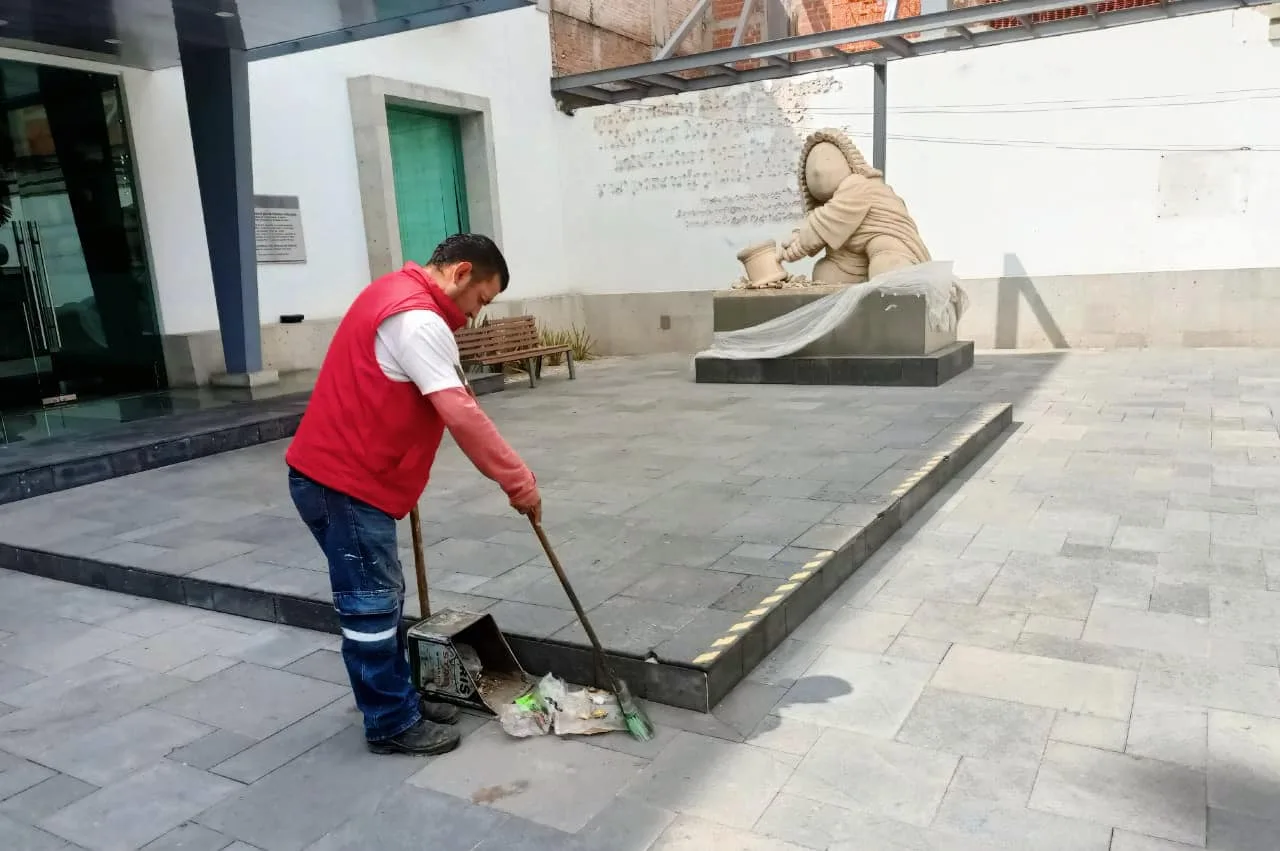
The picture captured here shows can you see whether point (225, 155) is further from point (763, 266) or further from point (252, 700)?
point (252, 700)

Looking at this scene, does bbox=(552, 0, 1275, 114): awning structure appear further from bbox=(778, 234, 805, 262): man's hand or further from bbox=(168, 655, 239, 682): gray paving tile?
bbox=(168, 655, 239, 682): gray paving tile

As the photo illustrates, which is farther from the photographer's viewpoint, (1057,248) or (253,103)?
(1057,248)

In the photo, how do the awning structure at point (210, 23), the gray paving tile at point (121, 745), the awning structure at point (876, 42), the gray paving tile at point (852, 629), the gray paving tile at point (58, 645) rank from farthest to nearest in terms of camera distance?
the awning structure at point (876, 42), the awning structure at point (210, 23), the gray paving tile at point (58, 645), the gray paving tile at point (852, 629), the gray paving tile at point (121, 745)

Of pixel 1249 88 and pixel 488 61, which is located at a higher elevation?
pixel 488 61

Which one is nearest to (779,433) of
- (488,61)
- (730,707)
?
(730,707)

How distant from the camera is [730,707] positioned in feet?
9.19

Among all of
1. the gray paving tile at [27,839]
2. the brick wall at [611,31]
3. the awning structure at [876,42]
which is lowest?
the gray paving tile at [27,839]

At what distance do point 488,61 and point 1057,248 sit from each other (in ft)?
24.6

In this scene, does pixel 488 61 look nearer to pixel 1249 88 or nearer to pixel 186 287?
pixel 186 287

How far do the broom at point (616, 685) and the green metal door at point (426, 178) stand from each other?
30.2 ft

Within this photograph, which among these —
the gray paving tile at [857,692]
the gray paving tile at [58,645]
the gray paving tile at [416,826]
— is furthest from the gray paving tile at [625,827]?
the gray paving tile at [58,645]

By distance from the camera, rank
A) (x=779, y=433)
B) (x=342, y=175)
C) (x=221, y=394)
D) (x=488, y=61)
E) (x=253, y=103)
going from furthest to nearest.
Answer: (x=488, y=61), (x=342, y=175), (x=253, y=103), (x=221, y=394), (x=779, y=433)

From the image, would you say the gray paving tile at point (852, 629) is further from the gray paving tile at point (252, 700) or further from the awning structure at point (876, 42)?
the awning structure at point (876, 42)

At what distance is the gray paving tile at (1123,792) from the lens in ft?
6.98
